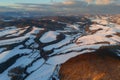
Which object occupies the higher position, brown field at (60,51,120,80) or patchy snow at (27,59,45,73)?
A: brown field at (60,51,120,80)

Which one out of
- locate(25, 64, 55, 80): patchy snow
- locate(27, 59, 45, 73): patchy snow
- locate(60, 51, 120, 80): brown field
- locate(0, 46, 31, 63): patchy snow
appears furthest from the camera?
locate(0, 46, 31, 63): patchy snow

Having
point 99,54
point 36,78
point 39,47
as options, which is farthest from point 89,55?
point 39,47

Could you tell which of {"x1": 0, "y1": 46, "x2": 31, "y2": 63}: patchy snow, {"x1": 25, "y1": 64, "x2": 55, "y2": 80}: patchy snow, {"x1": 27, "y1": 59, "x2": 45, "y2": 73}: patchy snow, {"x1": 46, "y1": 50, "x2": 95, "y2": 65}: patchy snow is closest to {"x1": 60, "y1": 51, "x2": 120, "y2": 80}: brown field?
{"x1": 25, "y1": 64, "x2": 55, "y2": 80}: patchy snow

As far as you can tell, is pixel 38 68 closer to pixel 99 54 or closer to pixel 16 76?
pixel 16 76

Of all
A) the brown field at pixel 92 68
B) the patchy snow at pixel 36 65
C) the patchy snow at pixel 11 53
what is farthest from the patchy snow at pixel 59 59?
the patchy snow at pixel 11 53

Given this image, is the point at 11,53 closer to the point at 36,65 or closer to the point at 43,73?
the point at 36,65

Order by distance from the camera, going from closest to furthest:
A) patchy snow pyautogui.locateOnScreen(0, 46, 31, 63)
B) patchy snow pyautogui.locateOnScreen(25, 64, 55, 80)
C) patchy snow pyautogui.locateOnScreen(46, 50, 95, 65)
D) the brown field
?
the brown field, patchy snow pyautogui.locateOnScreen(25, 64, 55, 80), patchy snow pyautogui.locateOnScreen(46, 50, 95, 65), patchy snow pyautogui.locateOnScreen(0, 46, 31, 63)

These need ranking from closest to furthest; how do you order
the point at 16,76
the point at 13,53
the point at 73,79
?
the point at 73,79 < the point at 16,76 < the point at 13,53

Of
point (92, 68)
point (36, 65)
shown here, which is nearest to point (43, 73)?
point (36, 65)

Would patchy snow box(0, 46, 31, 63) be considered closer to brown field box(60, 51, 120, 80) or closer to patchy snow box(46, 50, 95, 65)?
patchy snow box(46, 50, 95, 65)

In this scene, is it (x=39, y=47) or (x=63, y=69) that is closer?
(x=63, y=69)

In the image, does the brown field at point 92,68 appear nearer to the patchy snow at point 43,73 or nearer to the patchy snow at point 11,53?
the patchy snow at point 43,73
